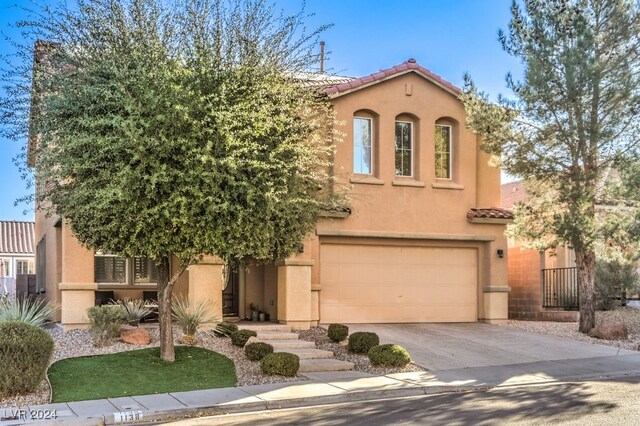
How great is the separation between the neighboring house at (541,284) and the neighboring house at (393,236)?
2.58 meters

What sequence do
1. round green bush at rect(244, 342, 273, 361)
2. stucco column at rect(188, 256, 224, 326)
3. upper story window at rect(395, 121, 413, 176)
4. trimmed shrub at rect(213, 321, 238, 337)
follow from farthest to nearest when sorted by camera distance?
1. upper story window at rect(395, 121, 413, 176)
2. stucco column at rect(188, 256, 224, 326)
3. trimmed shrub at rect(213, 321, 238, 337)
4. round green bush at rect(244, 342, 273, 361)

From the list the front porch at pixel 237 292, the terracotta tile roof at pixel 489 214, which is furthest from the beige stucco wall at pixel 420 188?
the front porch at pixel 237 292

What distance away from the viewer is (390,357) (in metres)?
14.7

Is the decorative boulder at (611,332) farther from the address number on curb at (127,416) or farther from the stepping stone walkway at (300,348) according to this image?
the address number on curb at (127,416)

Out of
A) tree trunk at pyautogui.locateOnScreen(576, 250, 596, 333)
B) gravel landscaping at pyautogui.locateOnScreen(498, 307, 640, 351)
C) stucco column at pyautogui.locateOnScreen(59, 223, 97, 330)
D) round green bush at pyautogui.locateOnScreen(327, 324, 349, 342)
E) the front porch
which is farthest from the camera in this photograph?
tree trunk at pyautogui.locateOnScreen(576, 250, 596, 333)

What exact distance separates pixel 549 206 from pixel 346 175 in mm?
5437

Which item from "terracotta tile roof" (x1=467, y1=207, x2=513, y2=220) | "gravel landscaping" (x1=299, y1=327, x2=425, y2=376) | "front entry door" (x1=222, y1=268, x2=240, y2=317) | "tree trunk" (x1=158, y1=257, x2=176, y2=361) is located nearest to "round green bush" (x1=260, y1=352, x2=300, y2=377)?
"gravel landscaping" (x1=299, y1=327, x2=425, y2=376)

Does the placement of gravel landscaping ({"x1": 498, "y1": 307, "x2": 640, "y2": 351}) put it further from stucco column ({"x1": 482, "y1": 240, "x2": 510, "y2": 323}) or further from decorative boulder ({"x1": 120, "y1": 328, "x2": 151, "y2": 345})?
decorative boulder ({"x1": 120, "y1": 328, "x2": 151, "y2": 345})

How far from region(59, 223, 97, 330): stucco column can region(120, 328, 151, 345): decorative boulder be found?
75.8 inches

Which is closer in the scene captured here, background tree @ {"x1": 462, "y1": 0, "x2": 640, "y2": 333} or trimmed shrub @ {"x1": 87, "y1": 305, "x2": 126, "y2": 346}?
trimmed shrub @ {"x1": 87, "y1": 305, "x2": 126, "y2": 346}

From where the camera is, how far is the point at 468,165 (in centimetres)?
2136

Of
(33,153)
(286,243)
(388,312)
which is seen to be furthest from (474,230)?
(33,153)

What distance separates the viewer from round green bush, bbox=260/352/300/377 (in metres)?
13.6

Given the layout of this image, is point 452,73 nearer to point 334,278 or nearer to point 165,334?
point 334,278
